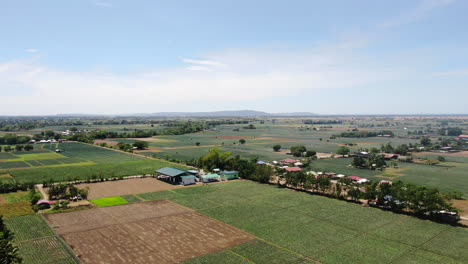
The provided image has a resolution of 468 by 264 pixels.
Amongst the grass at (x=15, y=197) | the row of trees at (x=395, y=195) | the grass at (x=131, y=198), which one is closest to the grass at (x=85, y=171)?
the grass at (x=15, y=197)

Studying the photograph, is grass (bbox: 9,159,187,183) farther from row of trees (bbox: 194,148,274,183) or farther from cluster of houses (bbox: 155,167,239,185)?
cluster of houses (bbox: 155,167,239,185)

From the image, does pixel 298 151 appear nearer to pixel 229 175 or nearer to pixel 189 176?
pixel 229 175

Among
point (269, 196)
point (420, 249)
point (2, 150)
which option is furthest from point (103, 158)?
point (420, 249)

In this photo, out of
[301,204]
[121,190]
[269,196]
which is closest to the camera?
[301,204]

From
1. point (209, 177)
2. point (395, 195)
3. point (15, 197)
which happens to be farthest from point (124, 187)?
point (395, 195)

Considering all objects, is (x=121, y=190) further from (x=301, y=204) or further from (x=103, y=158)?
(x=103, y=158)
